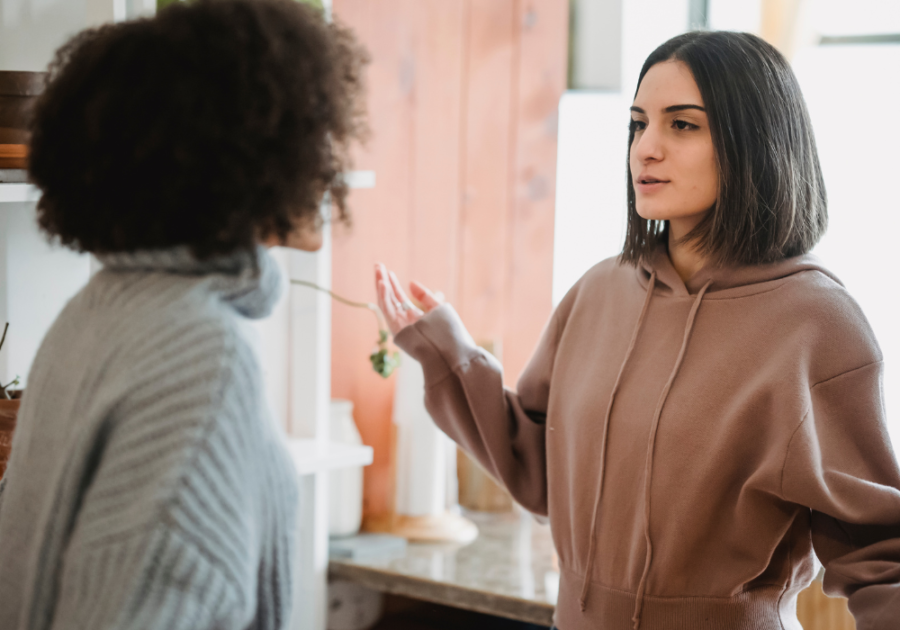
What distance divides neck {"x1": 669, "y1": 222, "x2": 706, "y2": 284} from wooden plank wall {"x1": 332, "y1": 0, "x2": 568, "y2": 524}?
721mm

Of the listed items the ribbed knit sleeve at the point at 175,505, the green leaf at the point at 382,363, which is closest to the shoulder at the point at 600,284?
the green leaf at the point at 382,363

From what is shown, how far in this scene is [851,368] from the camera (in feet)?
2.96

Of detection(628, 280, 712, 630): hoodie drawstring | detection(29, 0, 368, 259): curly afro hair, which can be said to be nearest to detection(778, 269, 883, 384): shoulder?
detection(628, 280, 712, 630): hoodie drawstring

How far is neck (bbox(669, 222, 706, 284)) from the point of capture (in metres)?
1.07

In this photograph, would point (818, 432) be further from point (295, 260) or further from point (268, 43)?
point (295, 260)

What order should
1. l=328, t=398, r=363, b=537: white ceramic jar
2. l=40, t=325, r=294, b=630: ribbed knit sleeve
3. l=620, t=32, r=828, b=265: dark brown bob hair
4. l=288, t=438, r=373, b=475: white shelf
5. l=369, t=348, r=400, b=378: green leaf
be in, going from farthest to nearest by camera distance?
l=328, t=398, r=363, b=537: white ceramic jar
l=369, t=348, r=400, b=378: green leaf
l=288, t=438, r=373, b=475: white shelf
l=620, t=32, r=828, b=265: dark brown bob hair
l=40, t=325, r=294, b=630: ribbed knit sleeve

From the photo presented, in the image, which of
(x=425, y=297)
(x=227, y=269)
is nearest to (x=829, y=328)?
(x=425, y=297)

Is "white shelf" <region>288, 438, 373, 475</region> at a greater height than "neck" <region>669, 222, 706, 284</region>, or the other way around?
"neck" <region>669, 222, 706, 284</region>

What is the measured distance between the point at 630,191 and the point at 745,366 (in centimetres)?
32

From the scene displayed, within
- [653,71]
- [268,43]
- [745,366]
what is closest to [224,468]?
[268,43]

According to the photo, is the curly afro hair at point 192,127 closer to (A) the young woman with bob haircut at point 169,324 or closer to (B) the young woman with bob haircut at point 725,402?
(A) the young woman with bob haircut at point 169,324

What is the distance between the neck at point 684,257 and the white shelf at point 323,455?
69 centimetres

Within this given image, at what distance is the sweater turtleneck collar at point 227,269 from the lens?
0.57m

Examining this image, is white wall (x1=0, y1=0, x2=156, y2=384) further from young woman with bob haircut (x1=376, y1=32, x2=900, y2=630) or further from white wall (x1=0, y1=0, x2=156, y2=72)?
young woman with bob haircut (x1=376, y1=32, x2=900, y2=630)
